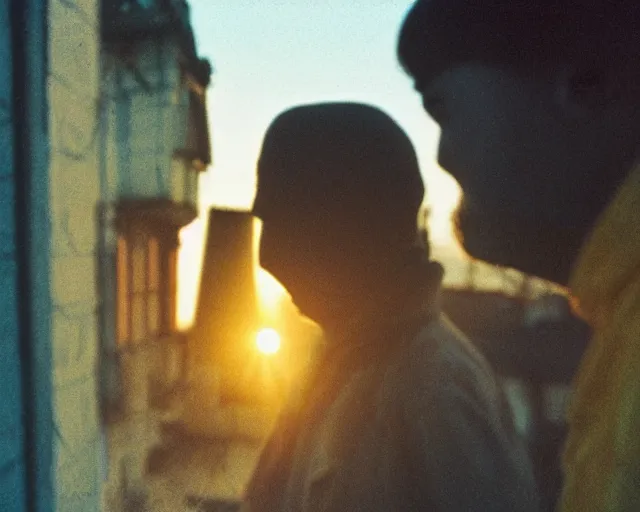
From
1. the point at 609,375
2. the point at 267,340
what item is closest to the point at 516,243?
the point at 609,375

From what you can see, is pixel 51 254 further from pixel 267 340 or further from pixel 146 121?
pixel 146 121

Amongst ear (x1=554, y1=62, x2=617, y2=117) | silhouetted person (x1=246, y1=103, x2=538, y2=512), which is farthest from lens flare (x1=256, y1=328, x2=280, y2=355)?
ear (x1=554, y1=62, x2=617, y2=117)

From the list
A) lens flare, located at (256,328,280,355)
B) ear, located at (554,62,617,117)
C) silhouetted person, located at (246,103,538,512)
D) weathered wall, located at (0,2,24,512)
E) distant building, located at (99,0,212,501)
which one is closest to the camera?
ear, located at (554,62,617,117)

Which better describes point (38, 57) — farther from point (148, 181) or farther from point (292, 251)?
point (148, 181)

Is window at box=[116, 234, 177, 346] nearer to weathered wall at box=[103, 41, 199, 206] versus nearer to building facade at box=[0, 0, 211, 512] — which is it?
weathered wall at box=[103, 41, 199, 206]

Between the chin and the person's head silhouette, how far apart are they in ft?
1.33

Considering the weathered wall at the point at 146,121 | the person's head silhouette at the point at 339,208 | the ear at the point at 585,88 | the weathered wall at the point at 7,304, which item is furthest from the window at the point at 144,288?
the ear at the point at 585,88

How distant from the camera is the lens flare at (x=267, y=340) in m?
3.52

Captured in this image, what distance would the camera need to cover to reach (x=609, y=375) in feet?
1.41

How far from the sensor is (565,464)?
0.49 m

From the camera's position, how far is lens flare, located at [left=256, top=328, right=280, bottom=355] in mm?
3521

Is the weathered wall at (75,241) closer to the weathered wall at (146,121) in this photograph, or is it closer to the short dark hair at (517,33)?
the short dark hair at (517,33)

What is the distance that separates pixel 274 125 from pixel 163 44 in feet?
16.1

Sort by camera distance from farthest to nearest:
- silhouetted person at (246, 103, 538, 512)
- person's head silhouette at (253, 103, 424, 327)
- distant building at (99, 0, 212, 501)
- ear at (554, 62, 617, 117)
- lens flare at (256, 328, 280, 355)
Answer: distant building at (99, 0, 212, 501)
lens flare at (256, 328, 280, 355)
person's head silhouette at (253, 103, 424, 327)
silhouetted person at (246, 103, 538, 512)
ear at (554, 62, 617, 117)
